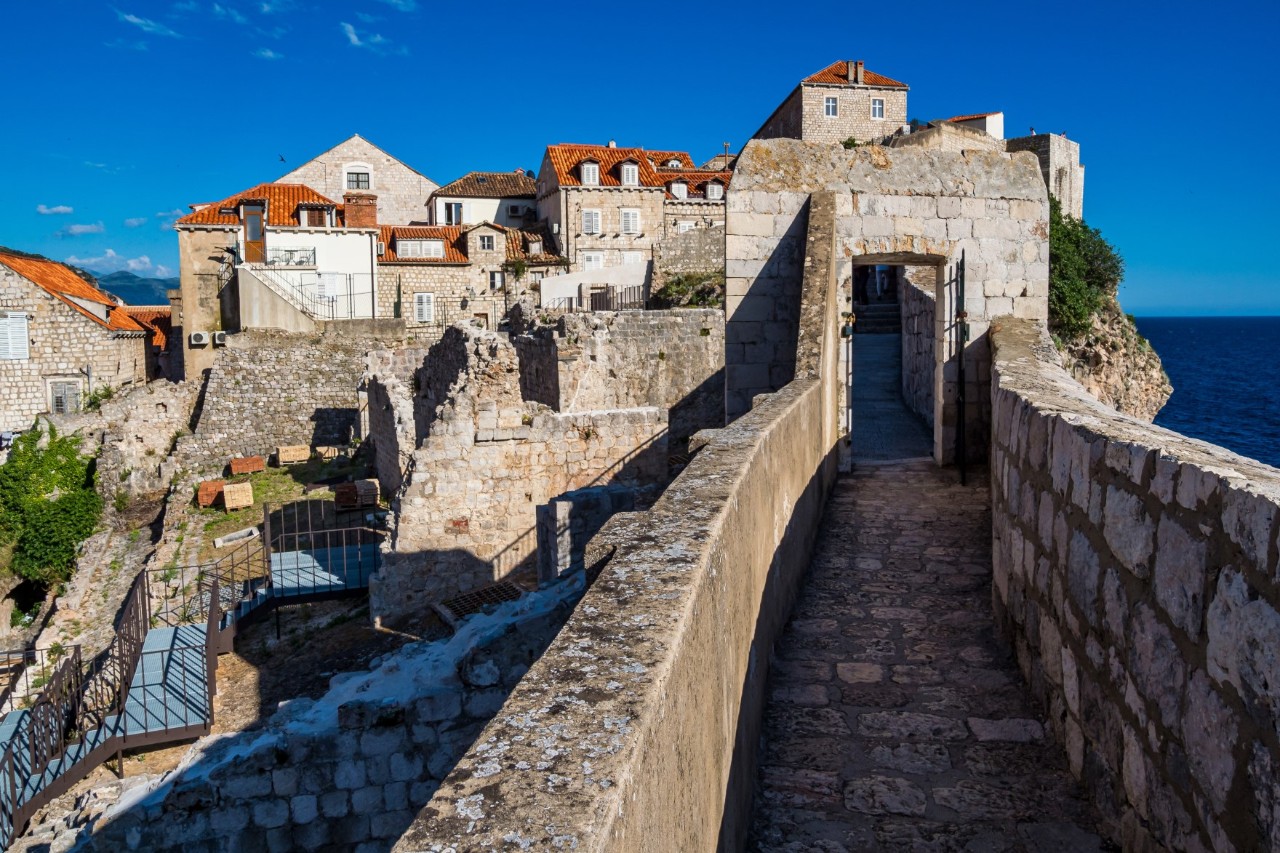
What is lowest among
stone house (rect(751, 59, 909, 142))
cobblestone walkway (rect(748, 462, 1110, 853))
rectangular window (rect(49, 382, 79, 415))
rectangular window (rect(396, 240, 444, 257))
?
cobblestone walkway (rect(748, 462, 1110, 853))

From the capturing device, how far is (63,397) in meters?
34.2

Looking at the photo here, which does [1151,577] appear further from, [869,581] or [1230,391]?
[1230,391]

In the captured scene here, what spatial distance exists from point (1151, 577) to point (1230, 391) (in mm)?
71871

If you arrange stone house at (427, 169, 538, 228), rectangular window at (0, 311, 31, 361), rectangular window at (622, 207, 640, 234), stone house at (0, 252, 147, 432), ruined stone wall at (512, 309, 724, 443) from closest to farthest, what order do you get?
ruined stone wall at (512, 309, 724, 443), rectangular window at (0, 311, 31, 361), stone house at (0, 252, 147, 432), rectangular window at (622, 207, 640, 234), stone house at (427, 169, 538, 228)

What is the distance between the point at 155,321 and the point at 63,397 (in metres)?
8.99

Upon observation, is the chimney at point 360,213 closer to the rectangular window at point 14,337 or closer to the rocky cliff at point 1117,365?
the rectangular window at point 14,337

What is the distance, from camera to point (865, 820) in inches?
151

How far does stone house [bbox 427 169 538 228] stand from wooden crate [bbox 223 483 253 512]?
92.0 ft

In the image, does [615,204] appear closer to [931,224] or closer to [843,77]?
[843,77]

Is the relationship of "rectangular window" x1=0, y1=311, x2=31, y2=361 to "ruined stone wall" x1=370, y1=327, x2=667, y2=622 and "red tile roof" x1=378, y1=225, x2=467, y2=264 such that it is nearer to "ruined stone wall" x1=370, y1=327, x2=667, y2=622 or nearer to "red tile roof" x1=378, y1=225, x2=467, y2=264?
"red tile roof" x1=378, y1=225, x2=467, y2=264

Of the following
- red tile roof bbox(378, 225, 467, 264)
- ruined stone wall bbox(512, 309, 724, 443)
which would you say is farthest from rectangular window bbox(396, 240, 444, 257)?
ruined stone wall bbox(512, 309, 724, 443)

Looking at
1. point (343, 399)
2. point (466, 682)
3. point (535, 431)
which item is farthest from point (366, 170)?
point (466, 682)

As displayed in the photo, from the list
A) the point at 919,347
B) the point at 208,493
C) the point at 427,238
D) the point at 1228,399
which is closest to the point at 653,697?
the point at 919,347

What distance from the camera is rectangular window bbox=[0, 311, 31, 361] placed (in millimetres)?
32531
